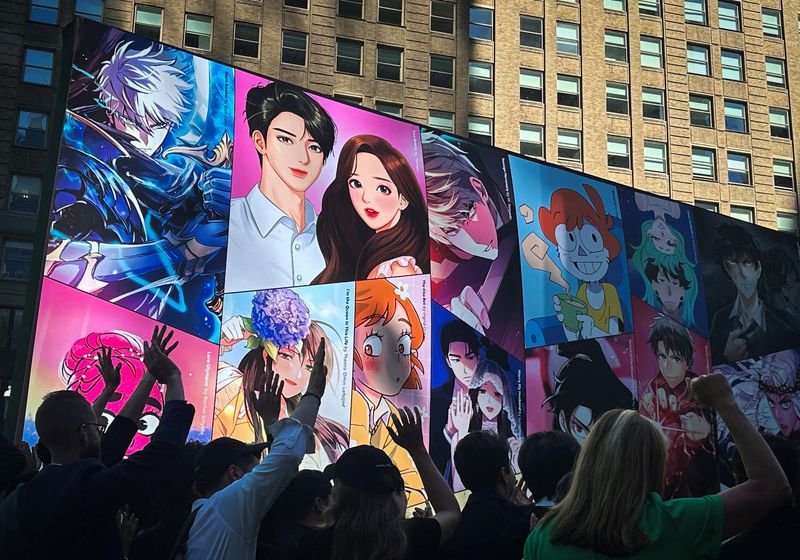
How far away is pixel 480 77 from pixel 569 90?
4233mm

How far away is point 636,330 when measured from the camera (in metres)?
15.3

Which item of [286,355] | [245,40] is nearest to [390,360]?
[286,355]

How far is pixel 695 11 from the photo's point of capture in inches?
1609

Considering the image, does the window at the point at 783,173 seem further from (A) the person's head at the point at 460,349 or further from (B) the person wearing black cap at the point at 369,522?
(B) the person wearing black cap at the point at 369,522

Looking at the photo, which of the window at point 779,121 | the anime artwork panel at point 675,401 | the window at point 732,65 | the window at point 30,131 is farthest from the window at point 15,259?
the window at point 779,121

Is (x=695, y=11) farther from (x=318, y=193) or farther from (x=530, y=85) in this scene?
(x=318, y=193)

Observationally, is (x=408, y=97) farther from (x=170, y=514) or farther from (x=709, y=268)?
(x=170, y=514)

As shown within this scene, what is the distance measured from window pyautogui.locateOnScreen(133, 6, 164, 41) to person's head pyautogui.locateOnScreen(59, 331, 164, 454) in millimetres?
25466

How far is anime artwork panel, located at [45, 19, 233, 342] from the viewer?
10148mm

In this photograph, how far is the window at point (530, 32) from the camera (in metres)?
38.1

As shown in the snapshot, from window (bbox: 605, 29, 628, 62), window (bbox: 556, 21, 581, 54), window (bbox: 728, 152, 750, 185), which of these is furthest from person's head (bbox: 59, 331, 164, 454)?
window (bbox: 728, 152, 750, 185)

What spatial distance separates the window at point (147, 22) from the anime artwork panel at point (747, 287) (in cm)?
2306

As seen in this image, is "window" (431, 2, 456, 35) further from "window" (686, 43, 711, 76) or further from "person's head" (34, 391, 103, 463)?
"person's head" (34, 391, 103, 463)

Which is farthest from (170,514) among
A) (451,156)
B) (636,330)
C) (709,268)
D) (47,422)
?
(709,268)
